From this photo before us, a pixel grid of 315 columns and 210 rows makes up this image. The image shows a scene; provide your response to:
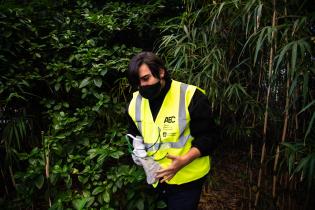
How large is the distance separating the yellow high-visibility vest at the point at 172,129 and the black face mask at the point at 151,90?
0.21 feet

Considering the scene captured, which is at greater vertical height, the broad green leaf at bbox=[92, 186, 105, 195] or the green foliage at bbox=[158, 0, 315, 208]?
the green foliage at bbox=[158, 0, 315, 208]

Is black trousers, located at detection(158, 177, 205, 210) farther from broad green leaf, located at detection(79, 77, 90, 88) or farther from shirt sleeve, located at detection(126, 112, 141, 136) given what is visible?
broad green leaf, located at detection(79, 77, 90, 88)

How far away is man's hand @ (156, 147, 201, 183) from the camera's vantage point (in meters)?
1.36

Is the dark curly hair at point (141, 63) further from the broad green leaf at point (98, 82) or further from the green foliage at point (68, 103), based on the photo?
the broad green leaf at point (98, 82)

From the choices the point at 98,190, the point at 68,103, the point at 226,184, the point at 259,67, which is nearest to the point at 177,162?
the point at 98,190

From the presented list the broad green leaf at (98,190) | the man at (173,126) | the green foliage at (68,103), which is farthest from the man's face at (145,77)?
the broad green leaf at (98,190)

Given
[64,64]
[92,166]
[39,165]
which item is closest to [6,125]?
[39,165]

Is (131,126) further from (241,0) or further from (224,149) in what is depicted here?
(224,149)

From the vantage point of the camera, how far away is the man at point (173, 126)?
1379mm

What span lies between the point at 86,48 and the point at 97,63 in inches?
6.2

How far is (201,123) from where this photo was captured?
1403 mm

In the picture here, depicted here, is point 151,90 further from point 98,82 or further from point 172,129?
point 98,82

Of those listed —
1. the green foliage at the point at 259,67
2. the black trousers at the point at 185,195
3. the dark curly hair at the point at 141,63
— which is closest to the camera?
the dark curly hair at the point at 141,63

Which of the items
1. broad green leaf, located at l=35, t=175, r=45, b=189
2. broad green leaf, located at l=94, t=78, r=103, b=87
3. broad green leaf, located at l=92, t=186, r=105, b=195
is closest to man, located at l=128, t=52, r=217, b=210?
broad green leaf, located at l=92, t=186, r=105, b=195
